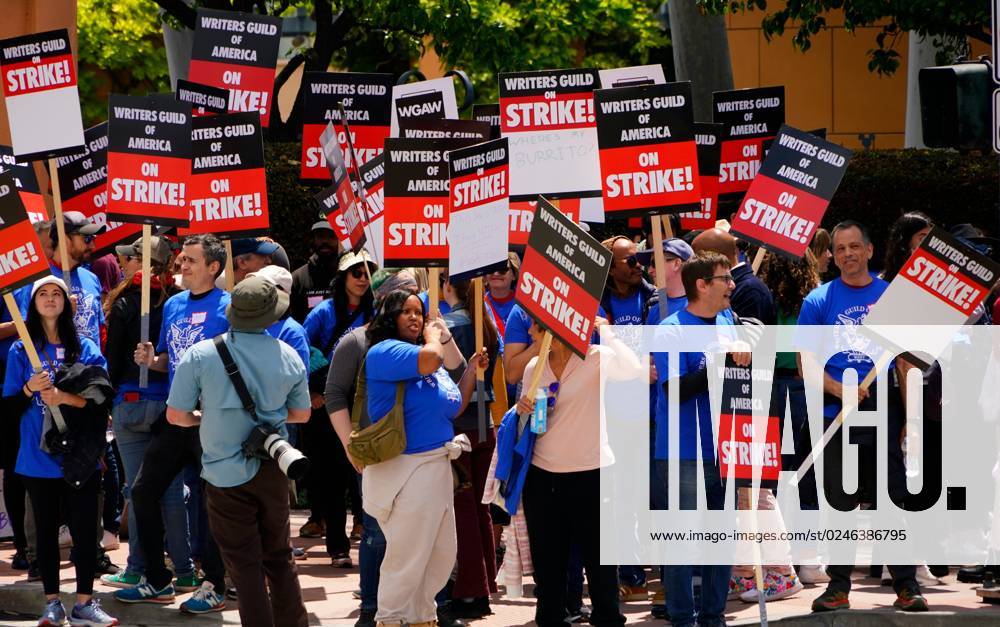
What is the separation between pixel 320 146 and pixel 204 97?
2.94 feet

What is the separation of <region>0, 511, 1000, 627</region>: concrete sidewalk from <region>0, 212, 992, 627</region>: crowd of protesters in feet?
0.34

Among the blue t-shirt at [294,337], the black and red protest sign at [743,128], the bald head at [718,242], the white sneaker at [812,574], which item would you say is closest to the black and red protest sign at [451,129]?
the blue t-shirt at [294,337]

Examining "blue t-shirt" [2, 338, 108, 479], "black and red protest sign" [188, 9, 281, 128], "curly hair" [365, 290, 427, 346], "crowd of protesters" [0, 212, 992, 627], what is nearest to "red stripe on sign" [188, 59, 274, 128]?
"black and red protest sign" [188, 9, 281, 128]

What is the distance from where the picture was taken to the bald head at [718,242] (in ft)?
32.9

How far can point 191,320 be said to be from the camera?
9.59 m

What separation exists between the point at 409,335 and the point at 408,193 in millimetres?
1272

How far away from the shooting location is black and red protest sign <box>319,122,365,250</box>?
400 inches

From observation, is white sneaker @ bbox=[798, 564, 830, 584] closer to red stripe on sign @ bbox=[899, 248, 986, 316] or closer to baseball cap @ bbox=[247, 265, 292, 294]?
red stripe on sign @ bbox=[899, 248, 986, 316]

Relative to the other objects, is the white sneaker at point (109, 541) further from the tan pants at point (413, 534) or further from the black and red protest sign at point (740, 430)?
the black and red protest sign at point (740, 430)

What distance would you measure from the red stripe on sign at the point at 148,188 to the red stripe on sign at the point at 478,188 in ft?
7.64

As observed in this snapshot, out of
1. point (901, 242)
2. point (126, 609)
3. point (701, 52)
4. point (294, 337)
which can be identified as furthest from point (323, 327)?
point (701, 52)

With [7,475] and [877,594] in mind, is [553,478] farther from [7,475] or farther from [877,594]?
[7,475]

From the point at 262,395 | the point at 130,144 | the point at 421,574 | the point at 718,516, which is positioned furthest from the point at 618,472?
the point at 130,144

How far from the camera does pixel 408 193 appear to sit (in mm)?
9484
